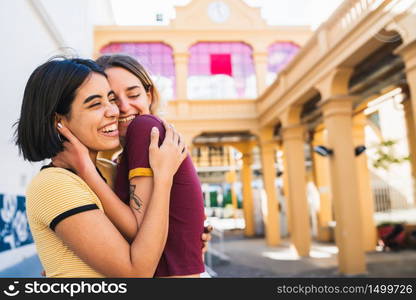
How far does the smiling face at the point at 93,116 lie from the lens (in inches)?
47.8

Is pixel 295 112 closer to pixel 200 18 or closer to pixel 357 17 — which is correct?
pixel 357 17

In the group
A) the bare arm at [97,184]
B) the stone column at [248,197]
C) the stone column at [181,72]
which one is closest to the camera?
the bare arm at [97,184]

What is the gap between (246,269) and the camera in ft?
33.3

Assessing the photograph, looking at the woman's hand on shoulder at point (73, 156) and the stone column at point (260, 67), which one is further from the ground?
the stone column at point (260, 67)

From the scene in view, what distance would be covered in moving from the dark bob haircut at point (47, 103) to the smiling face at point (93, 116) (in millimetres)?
20

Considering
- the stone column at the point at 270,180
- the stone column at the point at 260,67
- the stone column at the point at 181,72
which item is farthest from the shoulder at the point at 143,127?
the stone column at the point at 260,67

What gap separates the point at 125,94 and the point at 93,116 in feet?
0.80

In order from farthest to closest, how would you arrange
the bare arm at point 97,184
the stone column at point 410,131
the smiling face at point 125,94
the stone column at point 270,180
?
1. the stone column at point 270,180
2. the stone column at point 410,131
3. the smiling face at point 125,94
4. the bare arm at point 97,184

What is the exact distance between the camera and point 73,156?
1203 mm

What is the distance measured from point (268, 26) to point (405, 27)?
9111 mm

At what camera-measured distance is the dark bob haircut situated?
3.85 ft

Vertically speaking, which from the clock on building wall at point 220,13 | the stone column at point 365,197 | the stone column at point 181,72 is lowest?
the stone column at point 365,197

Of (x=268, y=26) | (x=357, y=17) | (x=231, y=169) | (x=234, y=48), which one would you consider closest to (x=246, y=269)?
(x=357, y=17)

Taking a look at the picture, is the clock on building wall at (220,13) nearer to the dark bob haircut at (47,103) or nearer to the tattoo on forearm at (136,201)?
the dark bob haircut at (47,103)
